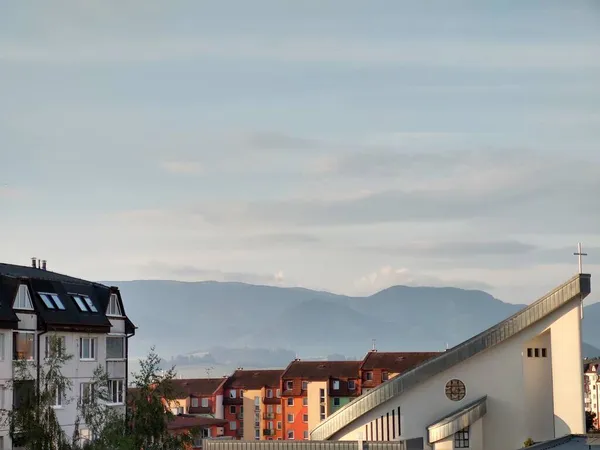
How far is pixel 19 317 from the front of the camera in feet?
184

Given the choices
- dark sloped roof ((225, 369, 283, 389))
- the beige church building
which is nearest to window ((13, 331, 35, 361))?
the beige church building

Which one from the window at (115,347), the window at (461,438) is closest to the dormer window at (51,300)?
the window at (115,347)

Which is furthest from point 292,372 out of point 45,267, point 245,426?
point 45,267

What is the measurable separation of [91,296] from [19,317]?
958cm

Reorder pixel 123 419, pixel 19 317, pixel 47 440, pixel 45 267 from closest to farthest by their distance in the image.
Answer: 1. pixel 47 440
2. pixel 123 419
3. pixel 19 317
4. pixel 45 267

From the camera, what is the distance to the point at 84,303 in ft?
210

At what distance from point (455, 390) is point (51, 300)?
22444 millimetres

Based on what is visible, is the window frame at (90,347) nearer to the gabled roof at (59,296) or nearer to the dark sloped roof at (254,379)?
the gabled roof at (59,296)

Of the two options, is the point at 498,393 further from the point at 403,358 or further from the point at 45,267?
the point at 403,358

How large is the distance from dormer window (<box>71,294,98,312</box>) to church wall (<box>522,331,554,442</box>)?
77.9 ft

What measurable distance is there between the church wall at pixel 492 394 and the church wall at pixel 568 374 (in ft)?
0.52

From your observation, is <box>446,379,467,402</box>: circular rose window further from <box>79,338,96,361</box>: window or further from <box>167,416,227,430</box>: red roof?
<box>167,416,227,430</box>: red roof

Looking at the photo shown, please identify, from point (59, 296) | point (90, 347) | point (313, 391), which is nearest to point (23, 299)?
point (59, 296)

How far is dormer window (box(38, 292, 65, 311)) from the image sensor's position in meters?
59.2
